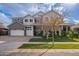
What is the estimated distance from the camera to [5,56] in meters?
5.13

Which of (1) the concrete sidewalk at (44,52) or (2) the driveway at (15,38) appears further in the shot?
(2) the driveway at (15,38)

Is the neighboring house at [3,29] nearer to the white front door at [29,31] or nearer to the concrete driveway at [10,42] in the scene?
the concrete driveway at [10,42]

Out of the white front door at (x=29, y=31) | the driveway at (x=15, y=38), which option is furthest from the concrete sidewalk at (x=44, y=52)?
the white front door at (x=29, y=31)

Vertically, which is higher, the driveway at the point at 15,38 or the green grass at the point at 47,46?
the driveway at the point at 15,38

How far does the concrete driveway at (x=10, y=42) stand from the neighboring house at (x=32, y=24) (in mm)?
96

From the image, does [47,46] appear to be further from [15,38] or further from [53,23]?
[15,38]

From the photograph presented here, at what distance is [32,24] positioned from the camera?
530 centimetres

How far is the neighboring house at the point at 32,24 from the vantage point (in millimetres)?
5238

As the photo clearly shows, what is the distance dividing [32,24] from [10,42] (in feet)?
1.78

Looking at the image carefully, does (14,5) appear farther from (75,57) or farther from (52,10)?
(75,57)

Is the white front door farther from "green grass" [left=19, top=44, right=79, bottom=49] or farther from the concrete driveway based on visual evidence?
"green grass" [left=19, top=44, right=79, bottom=49]

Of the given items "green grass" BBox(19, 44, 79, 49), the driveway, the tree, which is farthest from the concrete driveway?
the tree

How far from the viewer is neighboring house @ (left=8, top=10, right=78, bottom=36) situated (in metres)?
5.24

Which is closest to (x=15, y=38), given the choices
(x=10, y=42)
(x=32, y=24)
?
(x=10, y=42)
